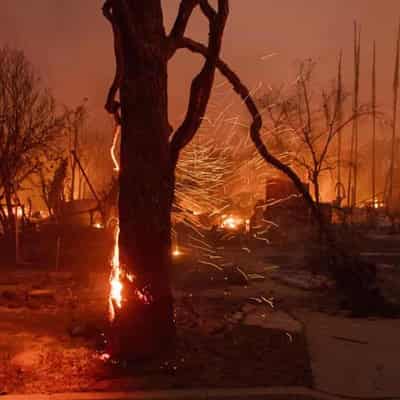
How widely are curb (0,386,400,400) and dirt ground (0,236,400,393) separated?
0.55 ft

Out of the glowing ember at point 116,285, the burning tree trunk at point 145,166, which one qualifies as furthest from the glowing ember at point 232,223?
the burning tree trunk at point 145,166

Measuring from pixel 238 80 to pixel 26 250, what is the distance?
1246 centimetres

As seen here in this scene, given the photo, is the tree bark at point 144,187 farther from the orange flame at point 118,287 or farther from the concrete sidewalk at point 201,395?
the concrete sidewalk at point 201,395

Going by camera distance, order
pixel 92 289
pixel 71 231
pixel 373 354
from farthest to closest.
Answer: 1. pixel 71 231
2. pixel 92 289
3. pixel 373 354

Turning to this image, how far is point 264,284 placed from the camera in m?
13.4

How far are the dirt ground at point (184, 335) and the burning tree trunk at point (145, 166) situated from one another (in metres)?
0.46

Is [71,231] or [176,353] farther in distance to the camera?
[71,231]

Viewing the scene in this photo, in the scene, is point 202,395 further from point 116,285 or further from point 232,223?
point 232,223

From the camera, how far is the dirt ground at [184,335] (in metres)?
6.24

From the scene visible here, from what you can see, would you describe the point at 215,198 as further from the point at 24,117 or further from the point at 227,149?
the point at 24,117

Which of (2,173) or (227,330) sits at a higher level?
(2,173)

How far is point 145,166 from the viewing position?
675 cm

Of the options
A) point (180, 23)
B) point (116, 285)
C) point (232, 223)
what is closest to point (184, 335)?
point (116, 285)

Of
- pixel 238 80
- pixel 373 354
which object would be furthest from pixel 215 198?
pixel 373 354
